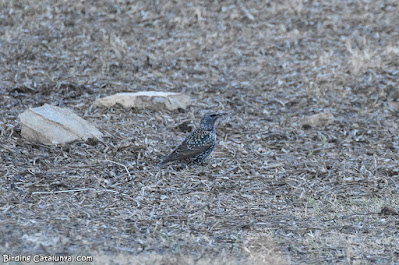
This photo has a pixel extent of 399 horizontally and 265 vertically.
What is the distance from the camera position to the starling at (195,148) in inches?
297

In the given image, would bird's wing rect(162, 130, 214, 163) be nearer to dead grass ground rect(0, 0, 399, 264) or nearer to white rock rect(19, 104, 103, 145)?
dead grass ground rect(0, 0, 399, 264)

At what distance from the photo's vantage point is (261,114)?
33.2ft

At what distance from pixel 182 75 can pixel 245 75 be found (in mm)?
1308

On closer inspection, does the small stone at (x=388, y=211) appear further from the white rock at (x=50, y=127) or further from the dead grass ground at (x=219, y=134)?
the white rock at (x=50, y=127)

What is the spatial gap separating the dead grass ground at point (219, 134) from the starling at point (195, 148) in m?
0.19

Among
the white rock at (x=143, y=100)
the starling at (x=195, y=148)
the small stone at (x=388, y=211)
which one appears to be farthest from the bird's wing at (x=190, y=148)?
the small stone at (x=388, y=211)

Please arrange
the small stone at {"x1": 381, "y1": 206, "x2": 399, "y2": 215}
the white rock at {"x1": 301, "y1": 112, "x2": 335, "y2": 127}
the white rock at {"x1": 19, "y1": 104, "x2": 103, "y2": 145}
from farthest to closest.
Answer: the white rock at {"x1": 301, "y1": 112, "x2": 335, "y2": 127} → the white rock at {"x1": 19, "y1": 104, "x2": 103, "y2": 145} → the small stone at {"x1": 381, "y1": 206, "x2": 399, "y2": 215}

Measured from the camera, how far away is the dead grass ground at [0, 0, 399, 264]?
539 cm

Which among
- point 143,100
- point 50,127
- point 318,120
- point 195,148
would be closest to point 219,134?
point 143,100

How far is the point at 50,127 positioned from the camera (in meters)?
7.84

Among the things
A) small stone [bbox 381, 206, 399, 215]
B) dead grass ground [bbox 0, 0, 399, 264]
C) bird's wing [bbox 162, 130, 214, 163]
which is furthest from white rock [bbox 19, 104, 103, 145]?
small stone [bbox 381, 206, 399, 215]

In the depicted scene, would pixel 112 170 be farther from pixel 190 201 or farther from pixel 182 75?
pixel 182 75

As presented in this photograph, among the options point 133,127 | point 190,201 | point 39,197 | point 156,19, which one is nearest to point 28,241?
point 39,197

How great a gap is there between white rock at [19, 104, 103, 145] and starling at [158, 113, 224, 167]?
4.30 feet
